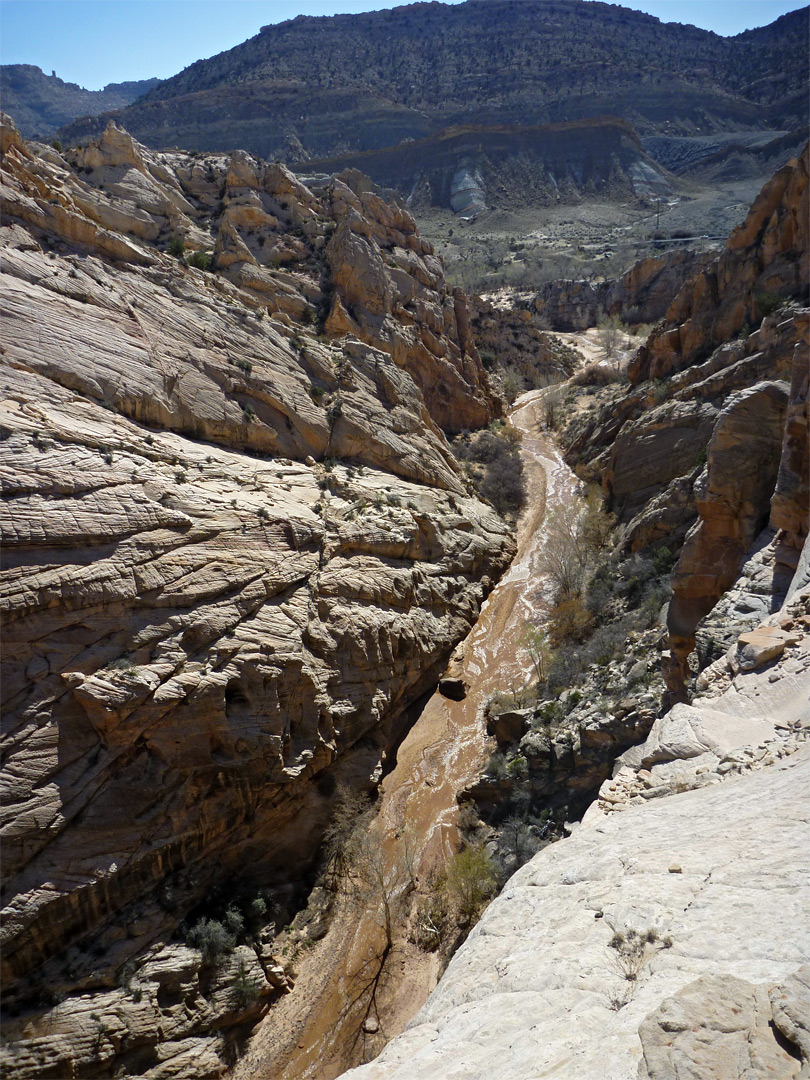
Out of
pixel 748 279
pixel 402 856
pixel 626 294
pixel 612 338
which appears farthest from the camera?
pixel 626 294

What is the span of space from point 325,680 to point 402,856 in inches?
214

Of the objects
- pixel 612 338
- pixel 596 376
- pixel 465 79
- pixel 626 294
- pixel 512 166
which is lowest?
pixel 596 376

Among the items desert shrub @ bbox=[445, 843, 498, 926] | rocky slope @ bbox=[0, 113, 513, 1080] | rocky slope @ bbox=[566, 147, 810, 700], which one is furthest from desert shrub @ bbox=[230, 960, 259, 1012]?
rocky slope @ bbox=[566, 147, 810, 700]

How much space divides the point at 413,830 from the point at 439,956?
3725 mm

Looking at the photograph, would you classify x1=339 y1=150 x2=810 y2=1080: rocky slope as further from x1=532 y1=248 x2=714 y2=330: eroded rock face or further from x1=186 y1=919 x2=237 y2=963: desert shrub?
x1=532 y1=248 x2=714 y2=330: eroded rock face

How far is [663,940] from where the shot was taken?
5.46 metres

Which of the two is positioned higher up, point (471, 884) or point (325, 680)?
point (325, 680)

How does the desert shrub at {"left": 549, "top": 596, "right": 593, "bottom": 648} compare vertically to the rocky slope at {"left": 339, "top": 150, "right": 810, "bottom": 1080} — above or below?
below

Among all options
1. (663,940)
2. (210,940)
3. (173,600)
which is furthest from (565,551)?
(663,940)

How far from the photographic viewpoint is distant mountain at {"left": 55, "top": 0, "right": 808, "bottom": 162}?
126m

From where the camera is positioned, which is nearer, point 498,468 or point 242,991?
point 242,991

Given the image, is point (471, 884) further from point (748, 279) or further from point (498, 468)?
point (748, 279)

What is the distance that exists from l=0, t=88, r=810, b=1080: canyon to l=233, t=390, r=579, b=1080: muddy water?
3.9 inches

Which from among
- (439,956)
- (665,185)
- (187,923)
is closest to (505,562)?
(439,956)
